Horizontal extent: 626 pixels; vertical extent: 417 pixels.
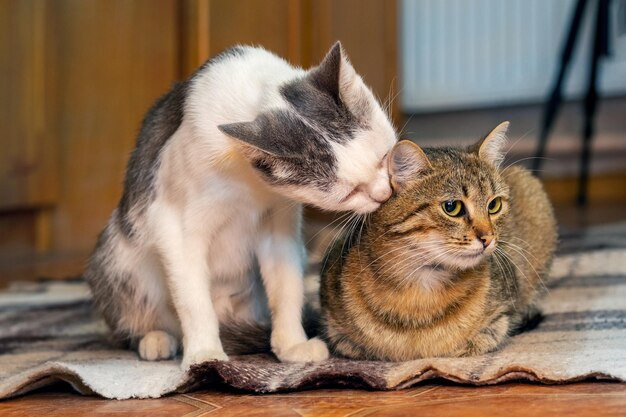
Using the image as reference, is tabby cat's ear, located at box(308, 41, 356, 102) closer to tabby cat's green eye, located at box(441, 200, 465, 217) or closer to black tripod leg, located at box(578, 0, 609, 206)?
tabby cat's green eye, located at box(441, 200, 465, 217)

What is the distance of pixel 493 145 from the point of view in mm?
1481

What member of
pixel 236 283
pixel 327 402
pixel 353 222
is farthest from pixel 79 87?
pixel 327 402

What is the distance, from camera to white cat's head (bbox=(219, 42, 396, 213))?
1350 mm

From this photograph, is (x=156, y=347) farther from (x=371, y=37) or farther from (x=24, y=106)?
(x=371, y=37)

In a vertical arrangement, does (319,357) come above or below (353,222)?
below

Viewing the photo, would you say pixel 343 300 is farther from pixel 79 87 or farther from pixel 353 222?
pixel 79 87

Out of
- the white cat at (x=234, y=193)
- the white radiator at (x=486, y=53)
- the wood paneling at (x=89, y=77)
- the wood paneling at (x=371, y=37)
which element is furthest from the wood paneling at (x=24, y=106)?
the white radiator at (x=486, y=53)

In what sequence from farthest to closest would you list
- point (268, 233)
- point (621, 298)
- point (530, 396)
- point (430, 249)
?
point (621, 298) < point (268, 233) < point (430, 249) < point (530, 396)

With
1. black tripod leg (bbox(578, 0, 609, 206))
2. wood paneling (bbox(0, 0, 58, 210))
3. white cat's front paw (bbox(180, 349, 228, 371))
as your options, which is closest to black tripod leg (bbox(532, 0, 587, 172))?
black tripod leg (bbox(578, 0, 609, 206))

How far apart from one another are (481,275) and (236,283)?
1.64ft

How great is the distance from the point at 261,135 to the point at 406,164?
0.77ft

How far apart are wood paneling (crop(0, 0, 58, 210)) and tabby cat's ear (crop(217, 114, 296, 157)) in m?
2.00

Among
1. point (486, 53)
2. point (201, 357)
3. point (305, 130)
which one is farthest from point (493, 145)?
point (486, 53)

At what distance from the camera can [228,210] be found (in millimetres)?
1495
